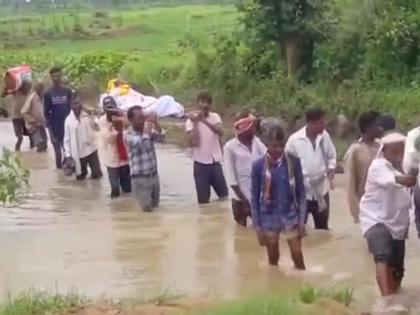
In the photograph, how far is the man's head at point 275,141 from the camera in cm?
1008

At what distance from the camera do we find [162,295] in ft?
29.6

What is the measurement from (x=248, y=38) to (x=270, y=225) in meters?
14.5

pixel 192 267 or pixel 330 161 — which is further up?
pixel 330 161

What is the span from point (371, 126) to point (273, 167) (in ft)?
4.33

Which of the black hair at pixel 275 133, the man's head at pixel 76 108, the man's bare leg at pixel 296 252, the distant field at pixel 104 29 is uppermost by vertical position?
the black hair at pixel 275 133

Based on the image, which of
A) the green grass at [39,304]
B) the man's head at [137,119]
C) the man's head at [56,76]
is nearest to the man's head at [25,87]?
the man's head at [56,76]

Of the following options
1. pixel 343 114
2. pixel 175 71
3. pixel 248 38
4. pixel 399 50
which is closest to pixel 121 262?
pixel 343 114

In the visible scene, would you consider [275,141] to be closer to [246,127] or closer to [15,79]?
[246,127]

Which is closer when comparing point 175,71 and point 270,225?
point 270,225

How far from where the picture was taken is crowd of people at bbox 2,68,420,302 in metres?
9.15

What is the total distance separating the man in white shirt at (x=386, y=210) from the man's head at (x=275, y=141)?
3.74ft

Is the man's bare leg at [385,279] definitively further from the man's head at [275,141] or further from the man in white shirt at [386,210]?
the man's head at [275,141]

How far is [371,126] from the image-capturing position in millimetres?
11070

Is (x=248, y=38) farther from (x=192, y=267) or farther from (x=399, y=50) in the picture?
(x=192, y=267)
